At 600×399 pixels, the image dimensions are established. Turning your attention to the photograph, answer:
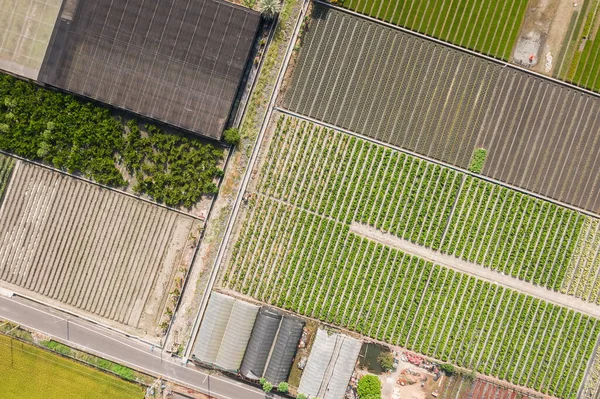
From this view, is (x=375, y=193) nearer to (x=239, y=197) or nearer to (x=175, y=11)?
(x=239, y=197)

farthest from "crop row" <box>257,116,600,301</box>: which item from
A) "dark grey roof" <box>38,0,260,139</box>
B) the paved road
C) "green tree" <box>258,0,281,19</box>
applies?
the paved road

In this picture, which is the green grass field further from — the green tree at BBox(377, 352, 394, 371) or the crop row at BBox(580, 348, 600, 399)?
the crop row at BBox(580, 348, 600, 399)

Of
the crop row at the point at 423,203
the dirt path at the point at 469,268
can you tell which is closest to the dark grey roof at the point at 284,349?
the dirt path at the point at 469,268

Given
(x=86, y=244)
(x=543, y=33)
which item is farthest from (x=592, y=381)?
(x=86, y=244)

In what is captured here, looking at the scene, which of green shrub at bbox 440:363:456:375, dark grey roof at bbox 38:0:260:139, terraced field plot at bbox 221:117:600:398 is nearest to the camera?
dark grey roof at bbox 38:0:260:139

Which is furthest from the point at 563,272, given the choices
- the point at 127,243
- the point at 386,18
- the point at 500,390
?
the point at 127,243

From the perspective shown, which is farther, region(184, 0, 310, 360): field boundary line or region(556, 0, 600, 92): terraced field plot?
region(184, 0, 310, 360): field boundary line

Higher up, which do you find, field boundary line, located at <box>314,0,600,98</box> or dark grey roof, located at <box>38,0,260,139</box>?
field boundary line, located at <box>314,0,600,98</box>
